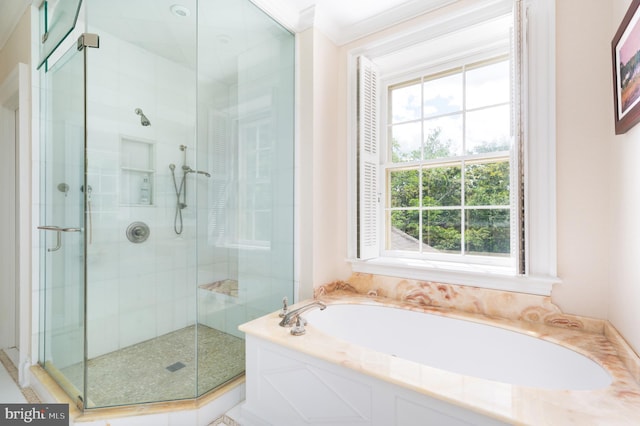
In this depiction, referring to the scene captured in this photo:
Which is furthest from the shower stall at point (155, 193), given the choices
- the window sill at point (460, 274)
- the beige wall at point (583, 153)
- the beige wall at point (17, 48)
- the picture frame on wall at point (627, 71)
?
the picture frame on wall at point (627, 71)

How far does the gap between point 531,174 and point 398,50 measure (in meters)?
1.29

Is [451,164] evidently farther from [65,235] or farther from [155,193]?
[65,235]

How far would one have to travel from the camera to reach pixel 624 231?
131 cm

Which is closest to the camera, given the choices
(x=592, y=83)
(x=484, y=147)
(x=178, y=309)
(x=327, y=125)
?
(x=592, y=83)

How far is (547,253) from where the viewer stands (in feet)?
5.37

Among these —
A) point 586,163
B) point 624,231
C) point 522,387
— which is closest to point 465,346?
point 522,387

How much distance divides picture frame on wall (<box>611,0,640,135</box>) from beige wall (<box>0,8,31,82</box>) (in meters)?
3.18

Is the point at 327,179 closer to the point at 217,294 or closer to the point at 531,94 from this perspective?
the point at 217,294

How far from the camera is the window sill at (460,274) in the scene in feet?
5.53

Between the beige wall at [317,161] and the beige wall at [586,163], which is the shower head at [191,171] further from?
the beige wall at [586,163]

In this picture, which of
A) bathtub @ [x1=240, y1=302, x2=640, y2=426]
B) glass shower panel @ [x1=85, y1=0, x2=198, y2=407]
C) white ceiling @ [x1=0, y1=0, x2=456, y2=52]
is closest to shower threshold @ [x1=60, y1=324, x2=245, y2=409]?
glass shower panel @ [x1=85, y1=0, x2=198, y2=407]

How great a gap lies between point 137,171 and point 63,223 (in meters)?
0.51

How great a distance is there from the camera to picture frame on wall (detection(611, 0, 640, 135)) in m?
1.10

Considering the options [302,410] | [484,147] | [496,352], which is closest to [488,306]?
[496,352]
